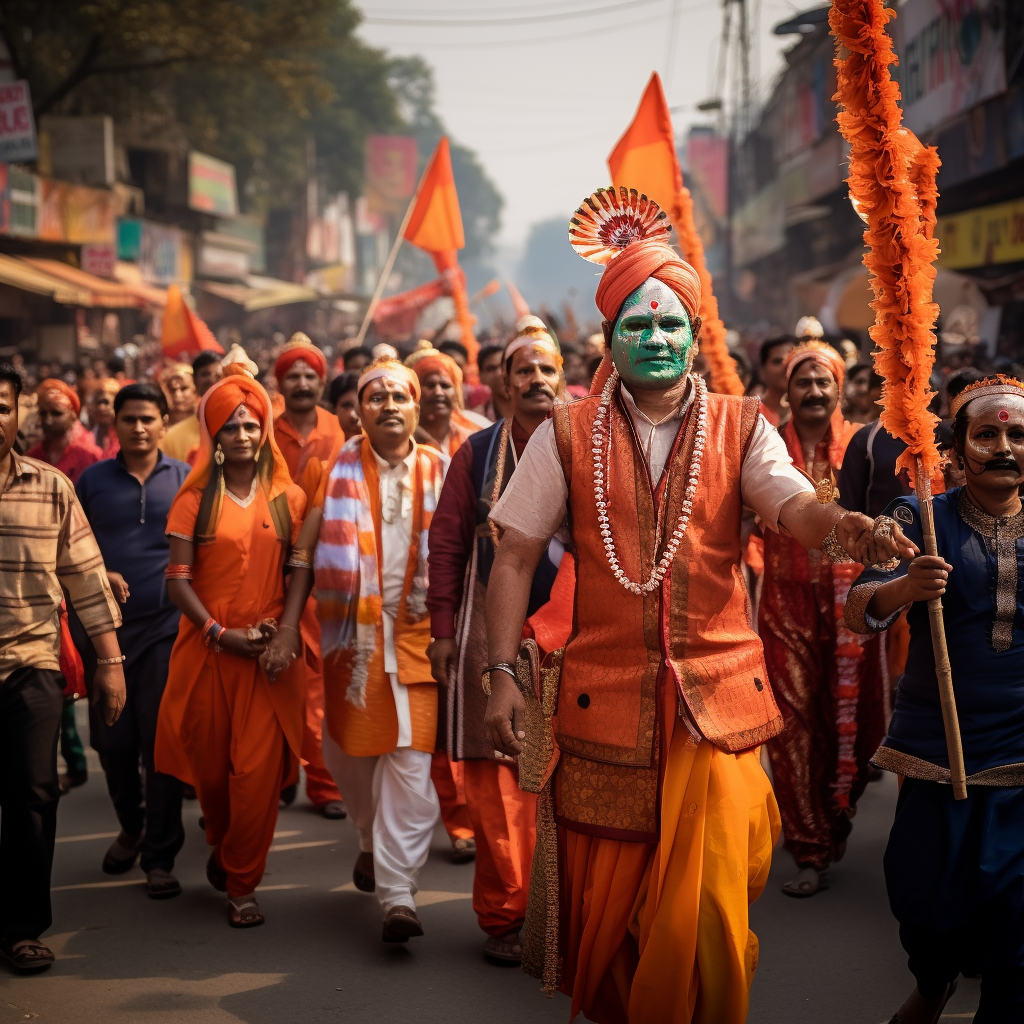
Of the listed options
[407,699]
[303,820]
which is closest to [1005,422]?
[407,699]

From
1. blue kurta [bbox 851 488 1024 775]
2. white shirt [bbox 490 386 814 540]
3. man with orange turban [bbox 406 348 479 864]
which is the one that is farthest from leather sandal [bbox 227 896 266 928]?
blue kurta [bbox 851 488 1024 775]

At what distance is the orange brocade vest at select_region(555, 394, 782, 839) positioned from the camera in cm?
337

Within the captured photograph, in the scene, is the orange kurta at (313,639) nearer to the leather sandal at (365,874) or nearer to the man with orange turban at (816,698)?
the leather sandal at (365,874)

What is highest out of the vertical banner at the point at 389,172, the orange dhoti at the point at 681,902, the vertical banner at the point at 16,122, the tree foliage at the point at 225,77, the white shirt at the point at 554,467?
the vertical banner at the point at 389,172

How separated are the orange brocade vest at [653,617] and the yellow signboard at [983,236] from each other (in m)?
15.4

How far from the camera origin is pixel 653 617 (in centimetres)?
340

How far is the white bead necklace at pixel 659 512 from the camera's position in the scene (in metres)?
3.39

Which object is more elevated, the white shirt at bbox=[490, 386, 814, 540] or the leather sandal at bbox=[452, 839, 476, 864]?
the white shirt at bbox=[490, 386, 814, 540]

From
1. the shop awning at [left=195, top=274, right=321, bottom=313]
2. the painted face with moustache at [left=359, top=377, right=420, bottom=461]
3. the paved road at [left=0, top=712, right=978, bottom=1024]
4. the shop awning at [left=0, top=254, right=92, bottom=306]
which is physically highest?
the shop awning at [left=195, top=274, right=321, bottom=313]

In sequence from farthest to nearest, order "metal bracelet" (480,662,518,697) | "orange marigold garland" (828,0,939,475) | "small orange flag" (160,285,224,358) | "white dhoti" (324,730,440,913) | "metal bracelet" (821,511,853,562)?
"small orange flag" (160,285,224,358), "white dhoti" (324,730,440,913), "metal bracelet" (480,662,518,697), "orange marigold garland" (828,0,939,475), "metal bracelet" (821,511,853,562)

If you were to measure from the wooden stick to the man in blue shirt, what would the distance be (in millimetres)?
3272

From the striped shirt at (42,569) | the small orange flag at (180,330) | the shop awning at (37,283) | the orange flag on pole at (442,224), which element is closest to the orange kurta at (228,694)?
the striped shirt at (42,569)

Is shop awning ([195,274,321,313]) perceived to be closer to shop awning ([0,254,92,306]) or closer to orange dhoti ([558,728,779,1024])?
shop awning ([0,254,92,306])

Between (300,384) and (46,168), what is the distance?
26.8 meters
